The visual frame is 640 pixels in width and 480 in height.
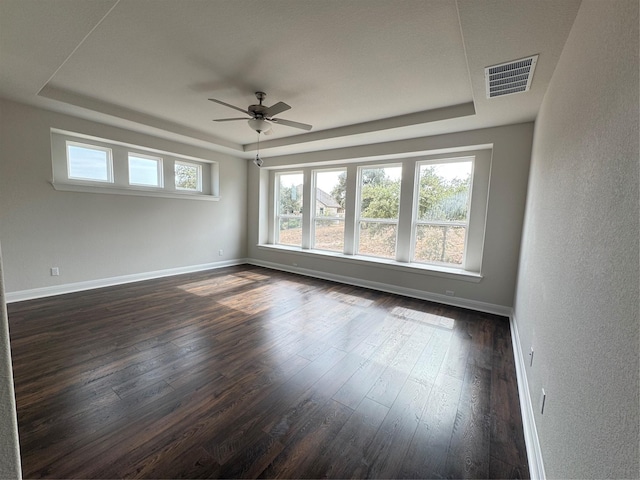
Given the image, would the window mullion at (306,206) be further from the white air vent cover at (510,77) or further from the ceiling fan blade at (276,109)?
the white air vent cover at (510,77)

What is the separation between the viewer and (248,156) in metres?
6.20

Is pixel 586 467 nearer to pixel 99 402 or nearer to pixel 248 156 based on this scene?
pixel 99 402

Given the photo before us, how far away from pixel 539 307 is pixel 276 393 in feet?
6.46

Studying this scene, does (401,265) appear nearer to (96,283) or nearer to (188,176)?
(188,176)


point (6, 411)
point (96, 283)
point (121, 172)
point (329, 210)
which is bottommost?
point (96, 283)

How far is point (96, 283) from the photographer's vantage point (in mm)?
4352

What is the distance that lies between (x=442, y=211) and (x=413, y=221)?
484 mm

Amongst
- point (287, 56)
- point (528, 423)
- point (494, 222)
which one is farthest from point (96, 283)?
point (494, 222)

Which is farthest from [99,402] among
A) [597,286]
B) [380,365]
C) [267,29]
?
[267,29]

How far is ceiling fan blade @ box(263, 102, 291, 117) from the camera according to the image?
279 cm

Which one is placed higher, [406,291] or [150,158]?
[150,158]

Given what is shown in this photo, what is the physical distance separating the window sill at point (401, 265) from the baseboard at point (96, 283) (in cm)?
192

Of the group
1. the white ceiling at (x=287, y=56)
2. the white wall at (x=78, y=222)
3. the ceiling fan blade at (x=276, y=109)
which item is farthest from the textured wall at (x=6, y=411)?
the white wall at (x=78, y=222)

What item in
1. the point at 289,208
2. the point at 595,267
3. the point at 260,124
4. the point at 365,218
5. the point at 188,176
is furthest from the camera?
the point at 289,208
